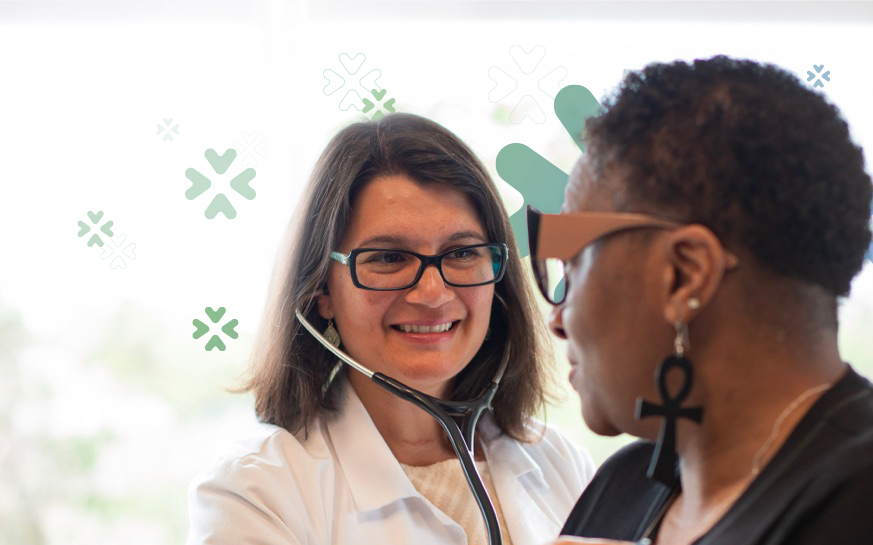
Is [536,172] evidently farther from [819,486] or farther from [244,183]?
[819,486]

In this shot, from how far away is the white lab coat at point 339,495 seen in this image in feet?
4.88

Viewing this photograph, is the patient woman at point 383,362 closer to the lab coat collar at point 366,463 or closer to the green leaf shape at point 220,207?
the lab coat collar at point 366,463

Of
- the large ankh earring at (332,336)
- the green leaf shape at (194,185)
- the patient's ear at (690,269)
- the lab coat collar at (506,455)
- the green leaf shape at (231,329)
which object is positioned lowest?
the lab coat collar at (506,455)

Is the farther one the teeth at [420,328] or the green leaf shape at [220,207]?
the green leaf shape at [220,207]

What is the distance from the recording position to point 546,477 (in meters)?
1.85

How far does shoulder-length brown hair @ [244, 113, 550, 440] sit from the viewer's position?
5.54ft

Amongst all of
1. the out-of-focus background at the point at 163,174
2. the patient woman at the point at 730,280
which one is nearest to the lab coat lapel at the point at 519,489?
the out-of-focus background at the point at 163,174

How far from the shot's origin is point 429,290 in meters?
1.61

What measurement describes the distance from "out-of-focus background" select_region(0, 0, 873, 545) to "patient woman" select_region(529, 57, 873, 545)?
121 cm

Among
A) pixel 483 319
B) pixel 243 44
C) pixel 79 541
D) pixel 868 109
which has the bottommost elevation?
pixel 79 541

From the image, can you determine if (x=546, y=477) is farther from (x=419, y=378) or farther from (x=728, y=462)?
(x=728, y=462)

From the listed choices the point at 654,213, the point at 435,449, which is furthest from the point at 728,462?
the point at 435,449

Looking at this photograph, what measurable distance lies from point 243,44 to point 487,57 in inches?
23.5

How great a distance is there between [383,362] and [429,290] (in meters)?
0.16
